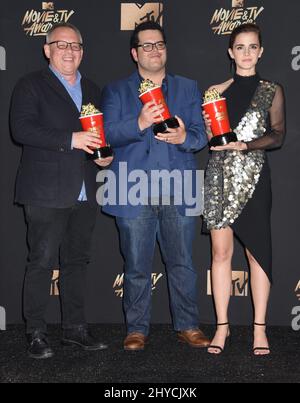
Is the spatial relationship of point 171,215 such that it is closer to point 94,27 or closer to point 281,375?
point 281,375

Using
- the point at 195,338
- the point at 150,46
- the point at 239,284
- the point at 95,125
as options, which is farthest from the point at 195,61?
the point at 195,338

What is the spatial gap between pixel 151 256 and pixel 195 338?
488 millimetres

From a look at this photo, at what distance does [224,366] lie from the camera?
2984 millimetres

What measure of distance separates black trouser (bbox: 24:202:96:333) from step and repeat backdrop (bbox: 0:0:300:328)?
0.58 metres

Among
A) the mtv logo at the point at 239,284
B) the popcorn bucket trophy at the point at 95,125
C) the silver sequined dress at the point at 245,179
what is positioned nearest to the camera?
the popcorn bucket trophy at the point at 95,125

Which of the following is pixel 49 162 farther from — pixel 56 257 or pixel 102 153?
pixel 56 257

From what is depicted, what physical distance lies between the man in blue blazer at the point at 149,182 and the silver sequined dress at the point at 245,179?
0.20 metres

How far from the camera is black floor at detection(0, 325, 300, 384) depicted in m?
2.83

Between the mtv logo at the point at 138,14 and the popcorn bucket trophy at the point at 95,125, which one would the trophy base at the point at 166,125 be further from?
the mtv logo at the point at 138,14

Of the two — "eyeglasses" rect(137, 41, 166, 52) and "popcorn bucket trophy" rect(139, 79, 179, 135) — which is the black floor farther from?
Result: "eyeglasses" rect(137, 41, 166, 52)

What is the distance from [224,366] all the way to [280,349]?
446 millimetres

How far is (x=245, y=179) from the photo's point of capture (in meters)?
3.05

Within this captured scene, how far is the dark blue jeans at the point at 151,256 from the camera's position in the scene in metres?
3.26

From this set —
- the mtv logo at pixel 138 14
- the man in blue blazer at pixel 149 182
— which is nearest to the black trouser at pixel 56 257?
the man in blue blazer at pixel 149 182
